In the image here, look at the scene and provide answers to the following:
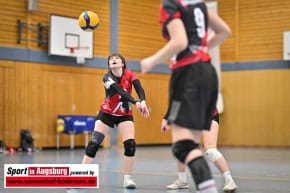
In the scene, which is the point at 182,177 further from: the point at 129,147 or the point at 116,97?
the point at 116,97

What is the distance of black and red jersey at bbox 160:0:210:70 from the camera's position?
4066 millimetres

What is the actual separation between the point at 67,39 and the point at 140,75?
175 inches

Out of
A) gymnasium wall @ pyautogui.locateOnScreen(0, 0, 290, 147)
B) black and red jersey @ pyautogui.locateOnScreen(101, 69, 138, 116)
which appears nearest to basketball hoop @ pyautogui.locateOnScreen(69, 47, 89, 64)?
gymnasium wall @ pyautogui.locateOnScreen(0, 0, 290, 147)

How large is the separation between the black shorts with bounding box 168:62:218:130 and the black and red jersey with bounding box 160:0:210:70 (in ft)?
0.25

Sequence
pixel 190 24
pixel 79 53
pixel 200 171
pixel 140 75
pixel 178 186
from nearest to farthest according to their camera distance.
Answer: pixel 200 171 → pixel 190 24 → pixel 178 186 → pixel 79 53 → pixel 140 75

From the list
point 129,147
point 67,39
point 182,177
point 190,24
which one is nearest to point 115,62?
point 129,147

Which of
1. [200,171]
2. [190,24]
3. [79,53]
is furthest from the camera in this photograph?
[79,53]

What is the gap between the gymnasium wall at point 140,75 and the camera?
1938 cm

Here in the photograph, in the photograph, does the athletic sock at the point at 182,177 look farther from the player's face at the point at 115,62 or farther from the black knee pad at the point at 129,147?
the player's face at the point at 115,62

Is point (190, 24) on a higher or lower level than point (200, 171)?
higher

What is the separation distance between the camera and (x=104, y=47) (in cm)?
2227

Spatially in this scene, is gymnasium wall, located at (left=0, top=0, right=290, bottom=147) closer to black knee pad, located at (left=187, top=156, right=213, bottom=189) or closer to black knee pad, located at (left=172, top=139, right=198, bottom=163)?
black knee pad, located at (left=172, top=139, right=198, bottom=163)

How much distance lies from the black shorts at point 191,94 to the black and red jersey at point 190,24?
8cm

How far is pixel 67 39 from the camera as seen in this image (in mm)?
20172
